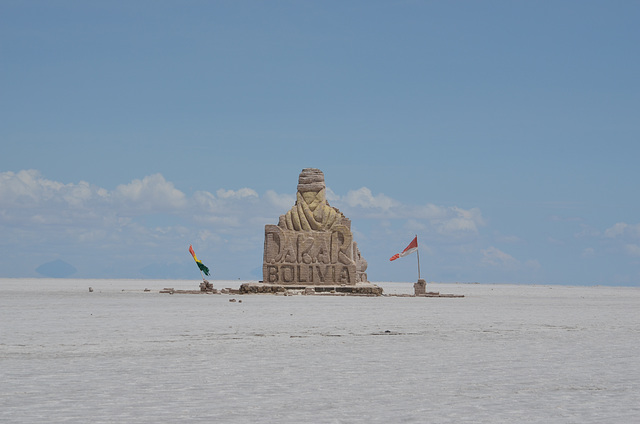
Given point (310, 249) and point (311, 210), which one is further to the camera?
point (311, 210)

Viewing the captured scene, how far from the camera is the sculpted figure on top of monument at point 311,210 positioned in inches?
1399

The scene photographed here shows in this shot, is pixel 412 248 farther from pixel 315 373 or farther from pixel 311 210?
pixel 315 373

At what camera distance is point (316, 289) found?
34.2 metres

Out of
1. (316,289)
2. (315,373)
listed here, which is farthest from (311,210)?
(315,373)

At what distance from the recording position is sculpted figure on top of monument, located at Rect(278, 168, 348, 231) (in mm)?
35531

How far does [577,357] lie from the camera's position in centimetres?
1070

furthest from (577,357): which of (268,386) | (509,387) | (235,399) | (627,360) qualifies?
(235,399)

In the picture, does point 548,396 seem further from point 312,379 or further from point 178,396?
point 178,396

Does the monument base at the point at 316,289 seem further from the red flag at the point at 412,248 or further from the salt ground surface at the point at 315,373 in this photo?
the salt ground surface at the point at 315,373

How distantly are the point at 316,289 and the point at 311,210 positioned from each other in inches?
151

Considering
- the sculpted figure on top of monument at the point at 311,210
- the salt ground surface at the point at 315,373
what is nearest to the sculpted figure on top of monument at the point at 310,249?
the sculpted figure on top of monument at the point at 311,210

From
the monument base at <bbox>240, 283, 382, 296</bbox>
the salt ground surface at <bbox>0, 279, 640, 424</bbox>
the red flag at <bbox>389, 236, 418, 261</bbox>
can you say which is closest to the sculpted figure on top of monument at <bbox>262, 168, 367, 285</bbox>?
the monument base at <bbox>240, 283, 382, 296</bbox>

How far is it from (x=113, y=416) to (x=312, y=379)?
2634 millimetres

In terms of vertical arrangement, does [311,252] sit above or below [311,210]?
below
